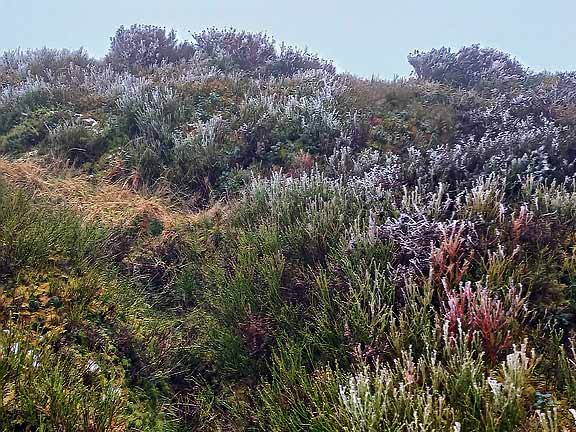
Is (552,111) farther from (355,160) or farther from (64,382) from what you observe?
(64,382)

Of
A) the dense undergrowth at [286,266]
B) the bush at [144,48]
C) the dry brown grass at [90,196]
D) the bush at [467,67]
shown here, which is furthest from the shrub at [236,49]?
the dry brown grass at [90,196]

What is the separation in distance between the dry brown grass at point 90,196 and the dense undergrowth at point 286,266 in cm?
4

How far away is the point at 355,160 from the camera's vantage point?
645cm

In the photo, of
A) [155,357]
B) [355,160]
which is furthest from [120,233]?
[355,160]

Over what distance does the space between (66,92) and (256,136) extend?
430cm

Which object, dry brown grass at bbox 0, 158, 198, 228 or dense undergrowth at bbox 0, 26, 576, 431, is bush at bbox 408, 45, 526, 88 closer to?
dense undergrowth at bbox 0, 26, 576, 431

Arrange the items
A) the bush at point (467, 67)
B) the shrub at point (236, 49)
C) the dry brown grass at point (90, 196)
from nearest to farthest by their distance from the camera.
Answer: the dry brown grass at point (90, 196)
the bush at point (467, 67)
the shrub at point (236, 49)

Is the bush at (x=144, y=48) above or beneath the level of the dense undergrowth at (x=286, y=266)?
above

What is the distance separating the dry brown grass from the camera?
5.28m

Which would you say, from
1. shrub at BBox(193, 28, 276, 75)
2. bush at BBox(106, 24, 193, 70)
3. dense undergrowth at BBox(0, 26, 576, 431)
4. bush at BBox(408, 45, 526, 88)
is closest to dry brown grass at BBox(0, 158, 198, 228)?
dense undergrowth at BBox(0, 26, 576, 431)

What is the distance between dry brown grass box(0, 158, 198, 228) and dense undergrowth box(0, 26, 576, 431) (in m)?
0.04

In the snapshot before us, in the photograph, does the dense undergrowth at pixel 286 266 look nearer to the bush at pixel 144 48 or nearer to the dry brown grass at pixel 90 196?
the dry brown grass at pixel 90 196

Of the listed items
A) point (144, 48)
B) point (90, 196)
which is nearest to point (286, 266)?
point (90, 196)

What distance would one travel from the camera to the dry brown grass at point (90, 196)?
5281 mm
